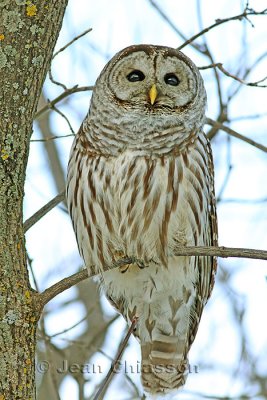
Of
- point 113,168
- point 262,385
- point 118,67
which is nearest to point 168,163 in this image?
point 113,168

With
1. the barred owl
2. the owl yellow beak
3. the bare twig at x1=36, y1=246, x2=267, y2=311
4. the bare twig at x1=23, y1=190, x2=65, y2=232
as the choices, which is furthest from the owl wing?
the bare twig at x1=36, y1=246, x2=267, y2=311

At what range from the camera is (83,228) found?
4.34 meters

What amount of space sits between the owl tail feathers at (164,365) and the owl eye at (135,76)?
1.71 meters

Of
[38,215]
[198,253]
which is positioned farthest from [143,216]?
[198,253]

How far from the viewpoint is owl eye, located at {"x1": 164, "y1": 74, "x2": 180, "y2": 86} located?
474 cm

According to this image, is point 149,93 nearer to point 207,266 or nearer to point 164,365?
point 207,266

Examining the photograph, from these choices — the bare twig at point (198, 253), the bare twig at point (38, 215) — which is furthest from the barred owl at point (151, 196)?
the bare twig at point (198, 253)

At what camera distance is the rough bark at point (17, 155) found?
9.06 ft

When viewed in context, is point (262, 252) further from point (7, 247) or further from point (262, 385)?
point (262, 385)

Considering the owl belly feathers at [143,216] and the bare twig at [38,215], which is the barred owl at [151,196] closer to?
the owl belly feathers at [143,216]

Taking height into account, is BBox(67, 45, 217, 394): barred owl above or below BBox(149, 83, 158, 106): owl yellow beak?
below

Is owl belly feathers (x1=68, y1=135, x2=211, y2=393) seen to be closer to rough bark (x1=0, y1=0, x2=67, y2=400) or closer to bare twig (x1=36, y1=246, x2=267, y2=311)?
bare twig (x1=36, y1=246, x2=267, y2=311)

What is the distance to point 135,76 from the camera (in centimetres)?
475

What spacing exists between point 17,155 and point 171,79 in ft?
6.36
